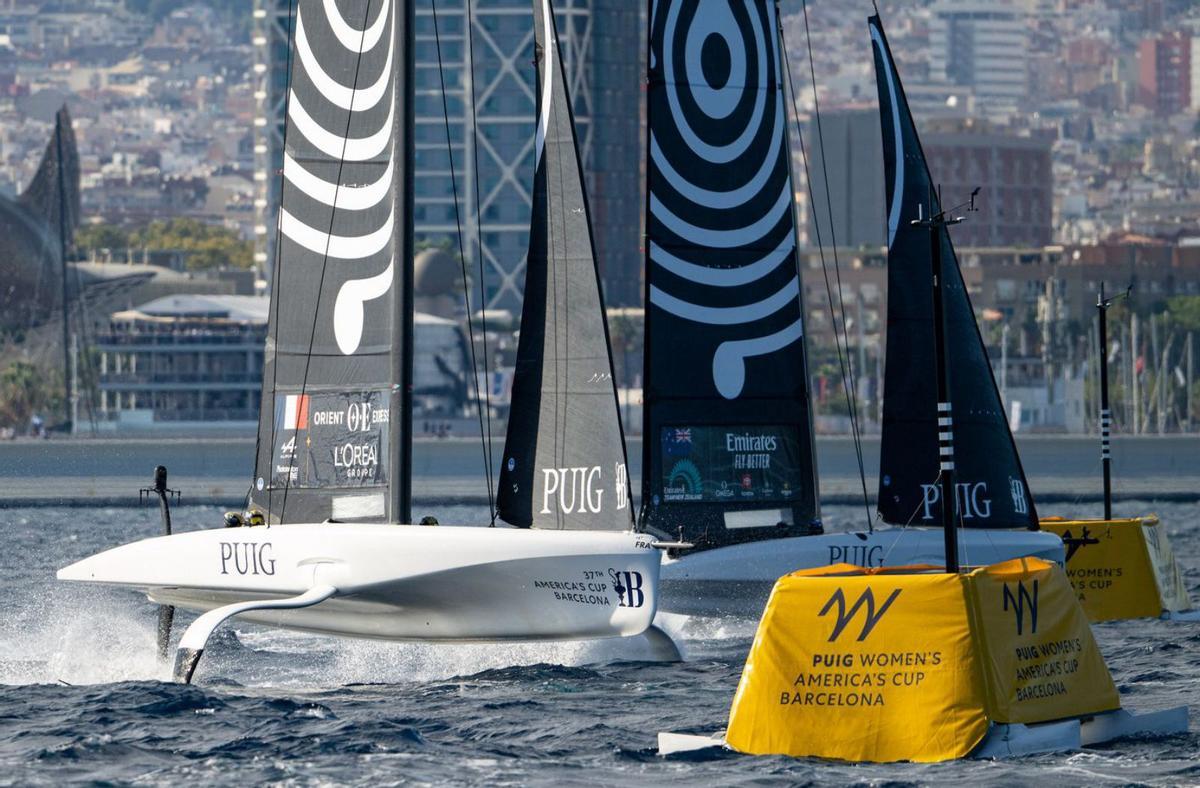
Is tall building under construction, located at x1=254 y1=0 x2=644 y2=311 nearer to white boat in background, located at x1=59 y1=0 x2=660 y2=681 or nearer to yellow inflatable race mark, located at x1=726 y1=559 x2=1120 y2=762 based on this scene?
white boat in background, located at x1=59 y1=0 x2=660 y2=681

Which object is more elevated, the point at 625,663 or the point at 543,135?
the point at 543,135

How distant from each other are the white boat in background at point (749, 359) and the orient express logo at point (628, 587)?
3600 millimetres

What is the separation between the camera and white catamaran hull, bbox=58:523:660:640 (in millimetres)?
19016

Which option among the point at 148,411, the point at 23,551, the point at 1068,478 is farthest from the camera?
the point at 148,411

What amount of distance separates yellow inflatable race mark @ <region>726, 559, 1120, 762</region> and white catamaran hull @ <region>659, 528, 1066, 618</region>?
6.24 metres

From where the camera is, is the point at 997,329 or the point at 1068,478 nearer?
the point at 1068,478

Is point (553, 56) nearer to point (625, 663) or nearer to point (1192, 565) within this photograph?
point (625, 663)

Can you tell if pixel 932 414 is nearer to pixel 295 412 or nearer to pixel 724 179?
pixel 724 179

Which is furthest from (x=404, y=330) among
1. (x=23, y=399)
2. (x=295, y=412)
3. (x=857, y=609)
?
(x=23, y=399)

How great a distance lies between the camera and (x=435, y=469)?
83.9m

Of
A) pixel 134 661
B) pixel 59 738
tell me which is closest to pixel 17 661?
pixel 134 661

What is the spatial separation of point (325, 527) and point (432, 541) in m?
1.17

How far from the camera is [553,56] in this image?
21781 mm

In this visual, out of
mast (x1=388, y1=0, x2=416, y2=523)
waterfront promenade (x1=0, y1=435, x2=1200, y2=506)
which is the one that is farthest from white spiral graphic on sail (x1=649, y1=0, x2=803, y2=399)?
waterfront promenade (x1=0, y1=435, x2=1200, y2=506)
